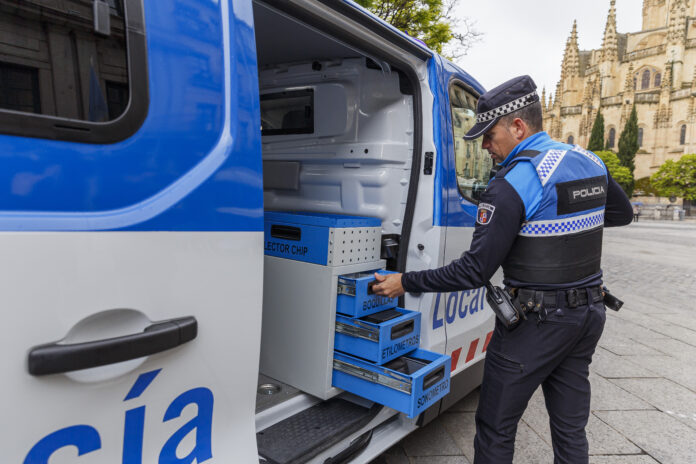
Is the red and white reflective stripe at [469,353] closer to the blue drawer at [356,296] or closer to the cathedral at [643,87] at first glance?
the blue drawer at [356,296]

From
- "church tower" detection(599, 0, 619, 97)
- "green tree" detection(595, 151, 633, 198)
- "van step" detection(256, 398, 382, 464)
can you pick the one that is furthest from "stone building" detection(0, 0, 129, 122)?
"church tower" detection(599, 0, 619, 97)

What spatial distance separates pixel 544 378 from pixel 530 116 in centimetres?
110

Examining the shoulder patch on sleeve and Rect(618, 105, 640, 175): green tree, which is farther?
Rect(618, 105, 640, 175): green tree

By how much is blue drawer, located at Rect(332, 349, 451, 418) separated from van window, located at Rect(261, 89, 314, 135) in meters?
1.49

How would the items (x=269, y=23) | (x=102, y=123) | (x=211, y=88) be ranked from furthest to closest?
(x=269, y=23)
(x=211, y=88)
(x=102, y=123)

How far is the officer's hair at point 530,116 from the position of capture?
189 cm

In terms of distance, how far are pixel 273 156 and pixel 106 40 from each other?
2014mm

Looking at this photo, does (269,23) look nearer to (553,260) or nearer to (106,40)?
(106,40)

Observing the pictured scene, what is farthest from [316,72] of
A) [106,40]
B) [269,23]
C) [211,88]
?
[106,40]

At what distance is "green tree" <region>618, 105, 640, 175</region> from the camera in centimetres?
5284

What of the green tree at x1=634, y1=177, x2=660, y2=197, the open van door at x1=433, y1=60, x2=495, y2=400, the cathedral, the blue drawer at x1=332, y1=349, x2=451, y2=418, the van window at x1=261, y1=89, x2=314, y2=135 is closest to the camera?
the blue drawer at x1=332, y1=349, x2=451, y2=418

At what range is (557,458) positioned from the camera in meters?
2.05

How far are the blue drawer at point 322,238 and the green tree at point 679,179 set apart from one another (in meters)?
54.2

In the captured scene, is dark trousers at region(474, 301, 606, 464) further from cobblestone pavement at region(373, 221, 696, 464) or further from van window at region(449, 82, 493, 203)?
van window at region(449, 82, 493, 203)
